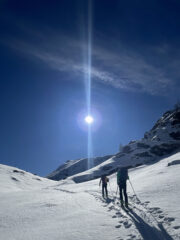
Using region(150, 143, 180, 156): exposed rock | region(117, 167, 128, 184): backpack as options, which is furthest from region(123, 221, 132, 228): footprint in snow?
region(150, 143, 180, 156): exposed rock

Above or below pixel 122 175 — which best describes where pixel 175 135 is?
above

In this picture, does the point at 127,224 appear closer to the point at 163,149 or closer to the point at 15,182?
the point at 15,182

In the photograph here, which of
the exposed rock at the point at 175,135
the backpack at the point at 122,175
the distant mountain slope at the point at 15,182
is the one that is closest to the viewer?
the backpack at the point at 122,175

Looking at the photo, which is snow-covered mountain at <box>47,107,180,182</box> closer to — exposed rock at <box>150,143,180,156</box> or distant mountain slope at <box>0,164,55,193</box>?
exposed rock at <box>150,143,180,156</box>

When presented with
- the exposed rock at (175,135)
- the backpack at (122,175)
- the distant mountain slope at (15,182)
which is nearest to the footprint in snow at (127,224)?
the backpack at (122,175)

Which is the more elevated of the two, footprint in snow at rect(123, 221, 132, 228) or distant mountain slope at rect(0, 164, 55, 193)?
distant mountain slope at rect(0, 164, 55, 193)

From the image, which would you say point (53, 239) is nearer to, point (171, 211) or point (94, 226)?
point (94, 226)

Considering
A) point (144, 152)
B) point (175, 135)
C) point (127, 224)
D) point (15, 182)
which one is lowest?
point (127, 224)

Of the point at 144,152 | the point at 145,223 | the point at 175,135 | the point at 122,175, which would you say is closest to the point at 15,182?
the point at 122,175

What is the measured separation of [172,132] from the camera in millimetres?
112438

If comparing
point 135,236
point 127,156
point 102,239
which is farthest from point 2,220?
point 127,156

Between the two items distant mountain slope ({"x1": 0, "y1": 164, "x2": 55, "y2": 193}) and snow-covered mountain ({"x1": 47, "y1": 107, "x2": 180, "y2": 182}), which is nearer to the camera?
distant mountain slope ({"x1": 0, "y1": 164, "x2": 55, "y2": 193})

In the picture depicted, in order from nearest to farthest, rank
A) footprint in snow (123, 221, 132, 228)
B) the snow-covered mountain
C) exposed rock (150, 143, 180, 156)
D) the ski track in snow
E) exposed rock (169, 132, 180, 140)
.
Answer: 1. the ski track in snow
2. footprint in snow (123, 221, 132, 228)
3. the snow-covered mountain
4. exposed rock (150, 143, 180, 156)
5. exposed rock (169, 132, 180, 140)

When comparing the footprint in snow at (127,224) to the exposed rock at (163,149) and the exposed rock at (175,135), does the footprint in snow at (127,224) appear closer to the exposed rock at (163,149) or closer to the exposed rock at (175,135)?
the exposed rock at (163,149)
